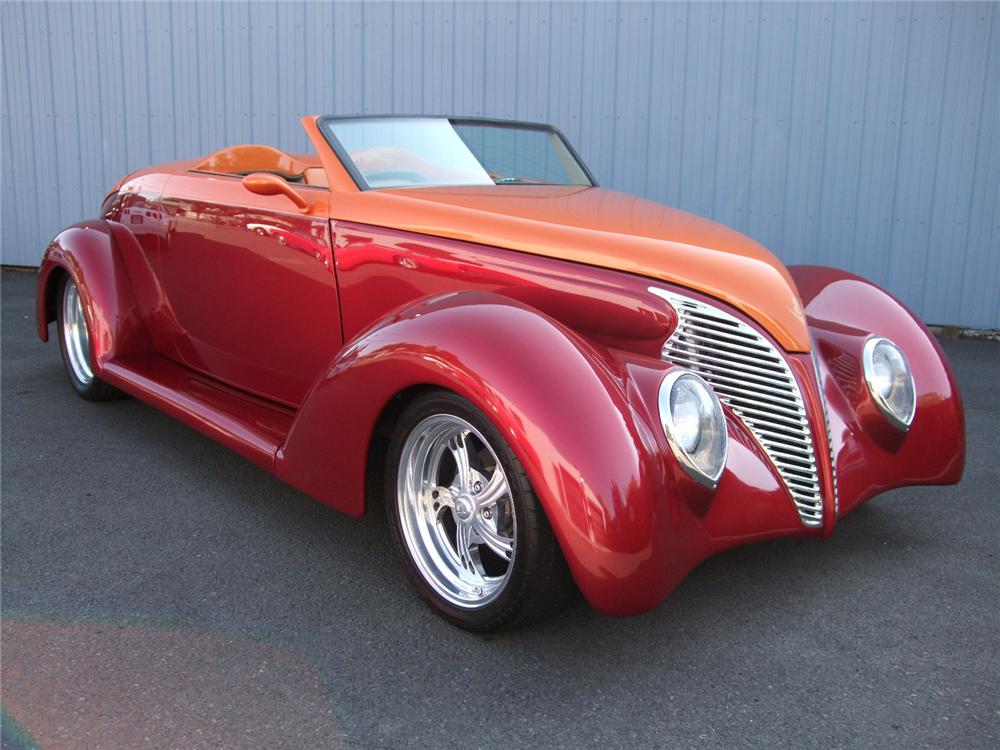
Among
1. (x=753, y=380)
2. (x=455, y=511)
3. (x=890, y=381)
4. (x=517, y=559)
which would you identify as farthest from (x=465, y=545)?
(x=890, y=381)

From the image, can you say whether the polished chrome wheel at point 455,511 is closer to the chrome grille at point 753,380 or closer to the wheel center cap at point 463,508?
the wheel center cap at point 463,508

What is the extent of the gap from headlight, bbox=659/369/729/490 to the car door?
1.36 m

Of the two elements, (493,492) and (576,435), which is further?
(493,492)

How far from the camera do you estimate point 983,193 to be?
659 cm

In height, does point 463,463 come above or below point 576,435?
below

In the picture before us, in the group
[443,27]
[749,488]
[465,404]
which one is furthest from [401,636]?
[443,27]

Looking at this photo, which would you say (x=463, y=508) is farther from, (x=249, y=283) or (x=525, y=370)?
(x=249, y=283)

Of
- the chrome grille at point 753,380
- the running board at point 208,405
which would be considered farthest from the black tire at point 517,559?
the running board at point 208,405

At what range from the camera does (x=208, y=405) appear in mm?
3436

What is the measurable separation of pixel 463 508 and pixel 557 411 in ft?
1.74

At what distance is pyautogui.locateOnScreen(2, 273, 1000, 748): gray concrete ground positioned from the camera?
2.06 metres

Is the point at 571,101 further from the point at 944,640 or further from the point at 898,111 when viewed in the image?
the point at 944,640

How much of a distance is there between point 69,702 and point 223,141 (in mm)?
6857

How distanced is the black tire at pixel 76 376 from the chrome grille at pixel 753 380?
2.99m
